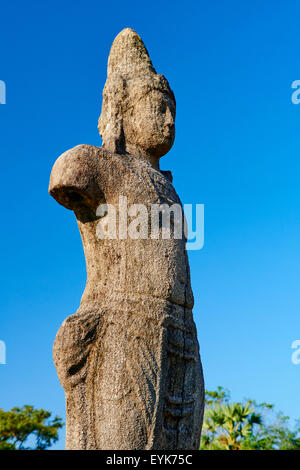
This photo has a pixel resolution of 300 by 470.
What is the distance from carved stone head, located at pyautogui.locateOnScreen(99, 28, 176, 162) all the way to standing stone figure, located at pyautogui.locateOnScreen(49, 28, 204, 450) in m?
0.08

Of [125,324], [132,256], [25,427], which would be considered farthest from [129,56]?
[25,427]

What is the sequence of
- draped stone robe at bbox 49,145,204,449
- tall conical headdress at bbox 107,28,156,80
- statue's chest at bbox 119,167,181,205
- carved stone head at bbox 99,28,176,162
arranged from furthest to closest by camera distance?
tall conical headdress at bbox 107,28,156,80
carved stone head at bbox 99,28,176,162
statue's chest at bbox 119,167,181,205
draped stone robe at bbox 49,145,204,449

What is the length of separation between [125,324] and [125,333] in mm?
79

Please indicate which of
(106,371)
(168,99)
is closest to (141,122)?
(168,99)

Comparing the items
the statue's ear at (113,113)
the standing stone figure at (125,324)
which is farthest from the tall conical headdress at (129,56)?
the standing stone figure at (125,324)

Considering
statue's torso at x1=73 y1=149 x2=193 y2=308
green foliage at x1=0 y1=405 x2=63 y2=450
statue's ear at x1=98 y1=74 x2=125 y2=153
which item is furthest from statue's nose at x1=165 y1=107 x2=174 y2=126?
green foliage at x1=0 y1=405 x2=63 y2=450

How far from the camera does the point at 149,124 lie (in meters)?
5.96

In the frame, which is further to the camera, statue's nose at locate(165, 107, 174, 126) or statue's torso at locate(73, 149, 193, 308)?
statue's nose at locate(165, 107, 174, 126)

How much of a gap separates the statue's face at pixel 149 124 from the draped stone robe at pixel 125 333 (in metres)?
0.52

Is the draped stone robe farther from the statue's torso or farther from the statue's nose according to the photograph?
the statue's nose

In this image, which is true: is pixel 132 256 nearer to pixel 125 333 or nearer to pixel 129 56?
pixel 125 333

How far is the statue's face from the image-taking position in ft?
19.6

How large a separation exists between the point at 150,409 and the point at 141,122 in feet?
9.78
